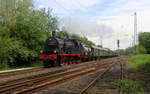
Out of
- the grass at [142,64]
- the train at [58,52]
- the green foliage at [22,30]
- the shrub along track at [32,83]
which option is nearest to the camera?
the shrub along track at [32,83]

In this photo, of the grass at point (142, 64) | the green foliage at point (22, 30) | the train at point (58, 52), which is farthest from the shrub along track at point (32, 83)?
the green foliage at point (22, 30)

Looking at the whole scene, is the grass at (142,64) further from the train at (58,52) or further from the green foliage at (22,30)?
the green foliage at (22,30)

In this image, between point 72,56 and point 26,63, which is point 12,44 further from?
point 72,56

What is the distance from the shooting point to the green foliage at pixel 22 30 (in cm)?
2739

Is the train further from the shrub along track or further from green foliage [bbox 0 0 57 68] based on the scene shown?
the shrub along track

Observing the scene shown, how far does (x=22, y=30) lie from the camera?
29828 mm

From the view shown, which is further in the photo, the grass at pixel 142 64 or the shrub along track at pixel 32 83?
the grass at pixel 142 64

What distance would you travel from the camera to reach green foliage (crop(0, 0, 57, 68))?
27.4 m

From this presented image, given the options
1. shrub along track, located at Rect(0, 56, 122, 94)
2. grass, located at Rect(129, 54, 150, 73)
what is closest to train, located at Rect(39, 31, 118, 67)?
grass, located at Rect(129, 54, 150, 73)

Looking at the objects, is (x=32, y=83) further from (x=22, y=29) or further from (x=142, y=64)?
(x=22, y=29)

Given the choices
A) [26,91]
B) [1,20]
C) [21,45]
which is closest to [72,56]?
[21,45]

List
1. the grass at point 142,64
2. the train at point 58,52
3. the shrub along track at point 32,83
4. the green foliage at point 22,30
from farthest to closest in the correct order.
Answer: the green foliage at point 22,30
the train at point 58,52
the grass at point 142,64
the shrub along track at point 32,83

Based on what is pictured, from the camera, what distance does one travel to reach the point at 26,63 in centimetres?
3069

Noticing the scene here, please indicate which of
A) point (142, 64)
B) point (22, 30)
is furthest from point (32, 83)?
point (22, 30)
